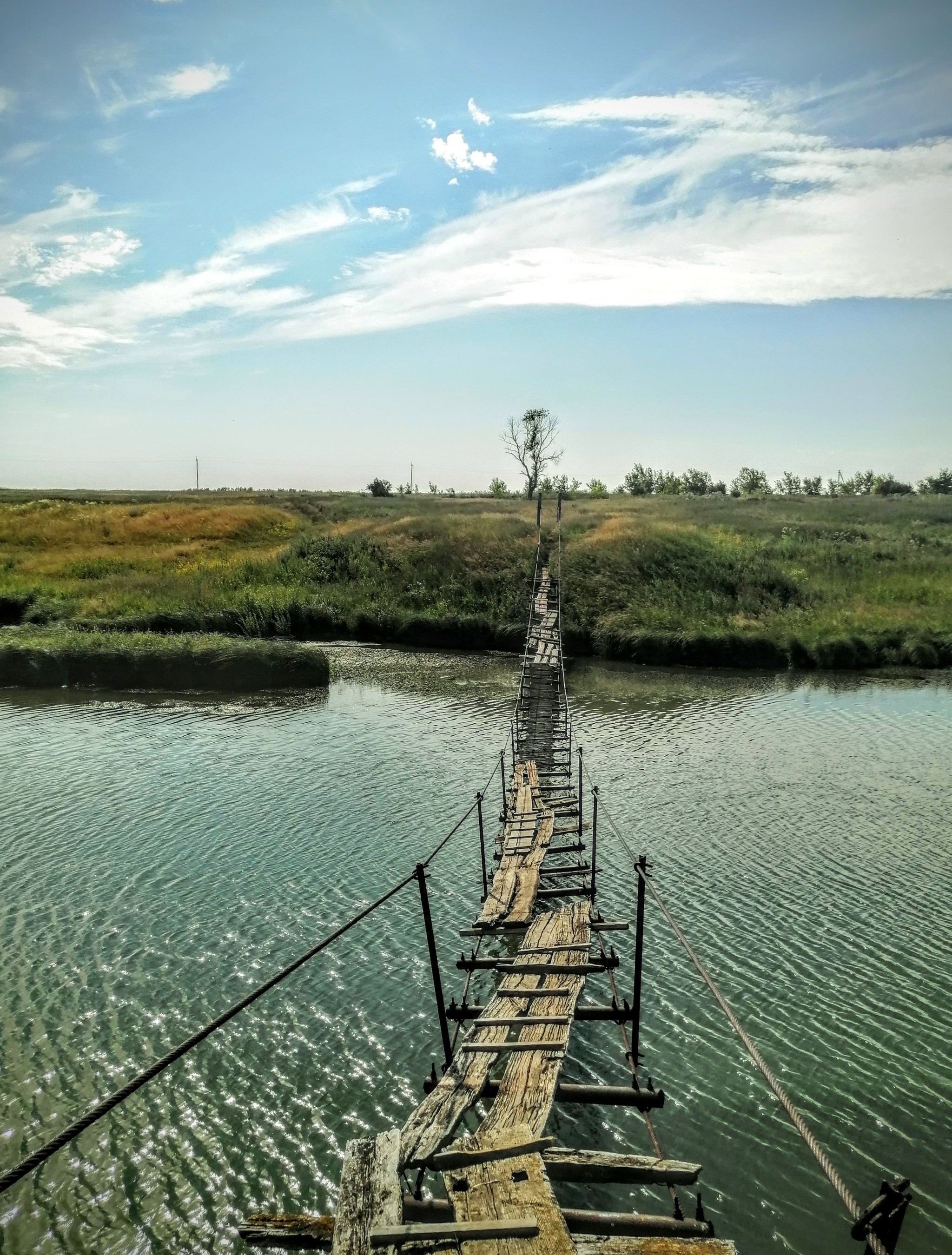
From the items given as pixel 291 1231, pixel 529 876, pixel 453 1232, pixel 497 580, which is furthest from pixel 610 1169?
pixel 497 580

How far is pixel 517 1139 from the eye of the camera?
5395mm

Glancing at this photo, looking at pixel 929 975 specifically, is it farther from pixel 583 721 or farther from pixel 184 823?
pixel 583 721

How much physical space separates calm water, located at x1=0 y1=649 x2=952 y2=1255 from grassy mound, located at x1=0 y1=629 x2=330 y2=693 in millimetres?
6845

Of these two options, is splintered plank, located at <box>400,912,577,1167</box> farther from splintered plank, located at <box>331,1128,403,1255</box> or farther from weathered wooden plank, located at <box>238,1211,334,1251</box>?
weathered wooden plank, located at <box>238,1211,334,1251</box>

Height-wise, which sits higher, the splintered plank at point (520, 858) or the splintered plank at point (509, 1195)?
the splintered plank at point (509, 1195)

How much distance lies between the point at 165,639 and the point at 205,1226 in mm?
25924

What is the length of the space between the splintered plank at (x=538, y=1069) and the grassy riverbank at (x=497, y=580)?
27.2 m

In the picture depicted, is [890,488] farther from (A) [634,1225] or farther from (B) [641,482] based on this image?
(A) [634,1225]

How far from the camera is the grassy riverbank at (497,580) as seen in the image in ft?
116

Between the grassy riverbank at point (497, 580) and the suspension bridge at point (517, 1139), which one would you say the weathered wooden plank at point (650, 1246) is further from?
the grassy riverbank at point (497, 580)

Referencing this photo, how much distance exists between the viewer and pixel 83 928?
457 inches

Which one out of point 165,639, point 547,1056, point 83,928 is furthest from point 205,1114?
point 165,639

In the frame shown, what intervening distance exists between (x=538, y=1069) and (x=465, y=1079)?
0.51 m

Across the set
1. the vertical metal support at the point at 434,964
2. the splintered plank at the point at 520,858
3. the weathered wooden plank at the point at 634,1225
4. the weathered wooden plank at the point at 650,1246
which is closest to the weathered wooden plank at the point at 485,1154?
the weathered wooden plank at the point at 634,1225
